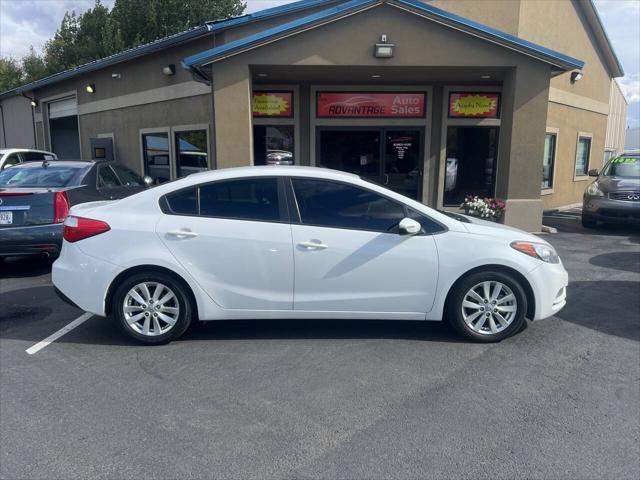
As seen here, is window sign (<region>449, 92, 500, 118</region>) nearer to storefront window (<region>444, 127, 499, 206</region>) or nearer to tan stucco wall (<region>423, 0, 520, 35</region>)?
storefront window (<region>444, 127, 499, 206</region>)

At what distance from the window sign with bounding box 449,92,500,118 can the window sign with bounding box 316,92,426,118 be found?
763 millimetres

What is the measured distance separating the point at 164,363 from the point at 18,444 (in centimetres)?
129

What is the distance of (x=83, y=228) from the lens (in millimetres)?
4574

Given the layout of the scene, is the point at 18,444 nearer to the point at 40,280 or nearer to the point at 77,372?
the point at 77,372

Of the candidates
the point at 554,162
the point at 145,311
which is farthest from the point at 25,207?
the point at 554,162

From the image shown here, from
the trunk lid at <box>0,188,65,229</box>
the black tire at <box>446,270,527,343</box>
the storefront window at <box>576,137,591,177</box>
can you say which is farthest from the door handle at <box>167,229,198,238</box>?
the storefront window at <box>576,137,591,177</box>

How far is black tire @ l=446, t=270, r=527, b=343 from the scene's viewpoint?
454cm

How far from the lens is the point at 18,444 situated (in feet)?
10.2

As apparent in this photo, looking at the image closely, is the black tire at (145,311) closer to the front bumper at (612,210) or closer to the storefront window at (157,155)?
the front bumper at (612,210)

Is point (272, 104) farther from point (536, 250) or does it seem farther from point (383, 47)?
point (536, 250)

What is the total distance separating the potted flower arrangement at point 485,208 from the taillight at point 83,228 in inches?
290

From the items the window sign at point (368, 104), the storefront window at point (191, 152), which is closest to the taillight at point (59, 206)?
the storefront window at point (191, 152)

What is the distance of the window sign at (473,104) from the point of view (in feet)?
40.6

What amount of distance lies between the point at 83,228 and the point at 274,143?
8.45m
